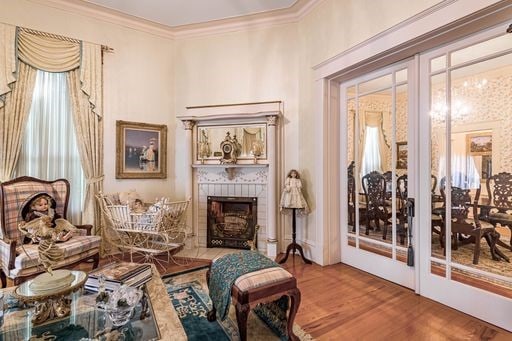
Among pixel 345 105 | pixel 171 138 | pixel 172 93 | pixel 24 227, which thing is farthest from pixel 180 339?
pixel 172 93

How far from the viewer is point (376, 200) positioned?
3004 mm

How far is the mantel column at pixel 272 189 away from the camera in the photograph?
368 cm

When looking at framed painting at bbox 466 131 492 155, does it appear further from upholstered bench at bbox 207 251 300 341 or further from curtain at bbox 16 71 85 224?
curtain at bbox 16 71 85 224

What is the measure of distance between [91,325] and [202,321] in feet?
2.92

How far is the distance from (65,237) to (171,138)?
6.68 ft

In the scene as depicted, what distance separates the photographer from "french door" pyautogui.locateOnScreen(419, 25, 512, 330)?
2.06 meters

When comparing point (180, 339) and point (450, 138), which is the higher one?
point (450, 138)

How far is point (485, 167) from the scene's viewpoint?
217 centimetres

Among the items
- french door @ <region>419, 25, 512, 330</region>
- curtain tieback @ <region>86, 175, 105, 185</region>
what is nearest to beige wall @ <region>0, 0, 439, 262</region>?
curtain tieback @ <region>86, 175, 105, 185</region>

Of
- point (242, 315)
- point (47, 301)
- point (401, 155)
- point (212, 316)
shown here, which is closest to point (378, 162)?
point (401, 155)

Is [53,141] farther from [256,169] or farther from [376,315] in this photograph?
→ [376,315]

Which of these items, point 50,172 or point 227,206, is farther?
point 227,206

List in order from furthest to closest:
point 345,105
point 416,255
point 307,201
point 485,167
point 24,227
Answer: point 307,201 → point 345,105 → point 416,255 → point 485,167 → point 24,227

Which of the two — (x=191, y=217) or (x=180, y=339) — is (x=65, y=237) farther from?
(x=180, y=339)
